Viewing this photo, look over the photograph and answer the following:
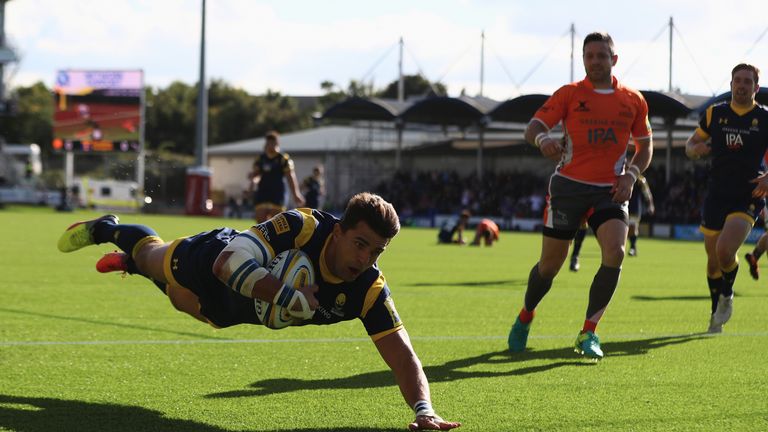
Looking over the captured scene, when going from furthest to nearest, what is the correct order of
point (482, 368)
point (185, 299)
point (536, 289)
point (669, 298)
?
1. point (669, 298)
2. point (536, 289)
3. point (482, 368)
4. point (185, 299)

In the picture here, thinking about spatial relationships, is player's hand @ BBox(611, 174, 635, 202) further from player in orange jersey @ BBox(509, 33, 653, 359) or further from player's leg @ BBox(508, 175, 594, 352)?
player's leg @ BBox(508, 175, 594, 352)

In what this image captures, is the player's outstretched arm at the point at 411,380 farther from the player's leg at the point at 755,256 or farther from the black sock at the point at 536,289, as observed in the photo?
the player's leg at the point at 755,256

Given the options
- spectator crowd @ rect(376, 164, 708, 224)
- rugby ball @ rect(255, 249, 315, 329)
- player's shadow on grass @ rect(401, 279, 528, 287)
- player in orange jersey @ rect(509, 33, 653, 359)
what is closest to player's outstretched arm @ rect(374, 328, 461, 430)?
rugby ball @ rect(255, 249, 315, 329)

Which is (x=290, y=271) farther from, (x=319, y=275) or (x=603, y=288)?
(x=603, y=288)

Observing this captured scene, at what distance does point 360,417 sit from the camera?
17.2 ft

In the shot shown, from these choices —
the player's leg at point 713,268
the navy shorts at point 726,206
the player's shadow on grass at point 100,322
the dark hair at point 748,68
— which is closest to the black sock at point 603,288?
the player's leg at point 713,268

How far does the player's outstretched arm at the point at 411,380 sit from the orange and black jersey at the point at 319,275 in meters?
0.06

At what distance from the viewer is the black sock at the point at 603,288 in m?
7.53

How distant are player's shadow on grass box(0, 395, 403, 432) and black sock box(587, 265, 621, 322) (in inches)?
113

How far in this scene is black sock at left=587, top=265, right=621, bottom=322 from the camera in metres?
7.53

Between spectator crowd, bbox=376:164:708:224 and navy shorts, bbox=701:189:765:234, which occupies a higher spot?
navy shorts, bbox=701:189:765:234

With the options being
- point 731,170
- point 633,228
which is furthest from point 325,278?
point 633,228

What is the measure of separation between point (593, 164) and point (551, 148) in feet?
2.09

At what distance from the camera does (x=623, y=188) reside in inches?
299
